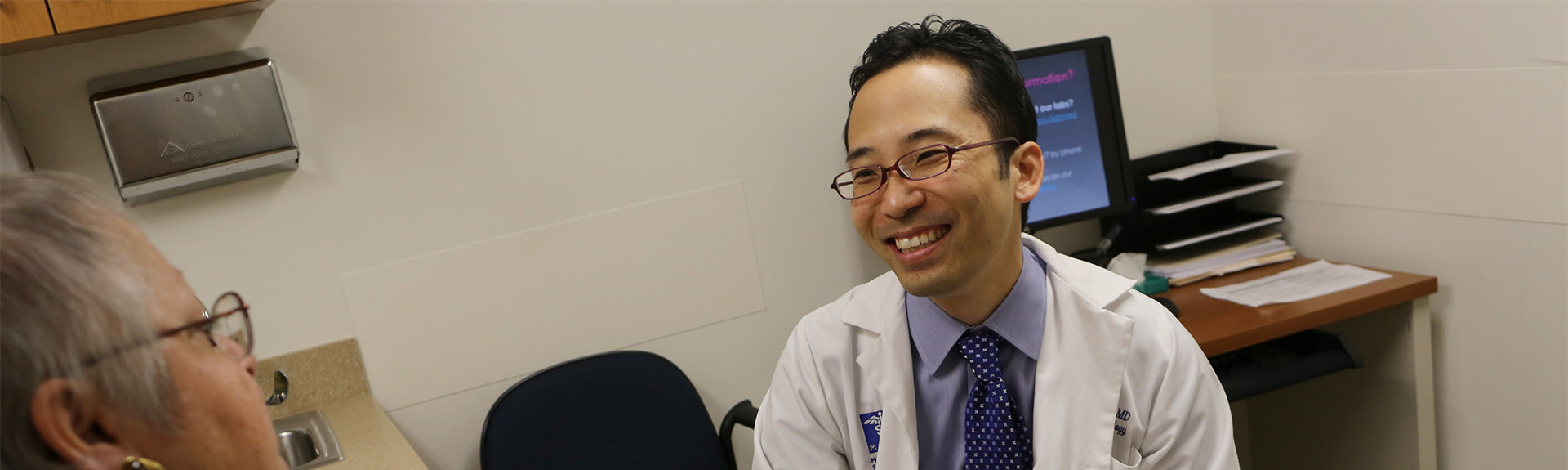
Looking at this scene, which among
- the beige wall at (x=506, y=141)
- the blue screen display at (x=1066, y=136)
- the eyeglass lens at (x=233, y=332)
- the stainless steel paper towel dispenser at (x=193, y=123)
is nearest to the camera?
the eyeglass lens at (x=233, y=332)

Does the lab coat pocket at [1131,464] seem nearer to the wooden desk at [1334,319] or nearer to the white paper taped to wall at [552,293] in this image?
the wooden desk at [1334,319]

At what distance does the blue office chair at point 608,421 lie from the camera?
210 cm

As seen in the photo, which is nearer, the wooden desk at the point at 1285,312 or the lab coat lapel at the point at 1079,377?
the lab coat lapel at the point at 1079,377

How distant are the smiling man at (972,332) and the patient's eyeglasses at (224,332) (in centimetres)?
76

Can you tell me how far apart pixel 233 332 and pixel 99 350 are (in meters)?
0.20

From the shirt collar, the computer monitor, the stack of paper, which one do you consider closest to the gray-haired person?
the shirt collar

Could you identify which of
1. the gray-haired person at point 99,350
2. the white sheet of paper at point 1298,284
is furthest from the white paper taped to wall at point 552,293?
the gray-haired person at point 99,350

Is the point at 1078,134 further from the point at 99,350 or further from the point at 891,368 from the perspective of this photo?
the point at 99,350

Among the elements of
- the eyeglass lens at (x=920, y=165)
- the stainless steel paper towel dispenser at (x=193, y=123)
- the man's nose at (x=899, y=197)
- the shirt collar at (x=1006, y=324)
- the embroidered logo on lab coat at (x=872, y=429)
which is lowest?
the embroidered logo on lab coat at (x=872, y=429)

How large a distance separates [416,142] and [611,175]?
17.0 inches

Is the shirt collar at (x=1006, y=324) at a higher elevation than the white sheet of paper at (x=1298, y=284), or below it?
higher

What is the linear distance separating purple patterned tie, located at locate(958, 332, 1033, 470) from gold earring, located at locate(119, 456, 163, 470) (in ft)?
3.31

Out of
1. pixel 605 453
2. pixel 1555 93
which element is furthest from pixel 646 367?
pixel 1555 93

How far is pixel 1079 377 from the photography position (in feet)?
4.56
